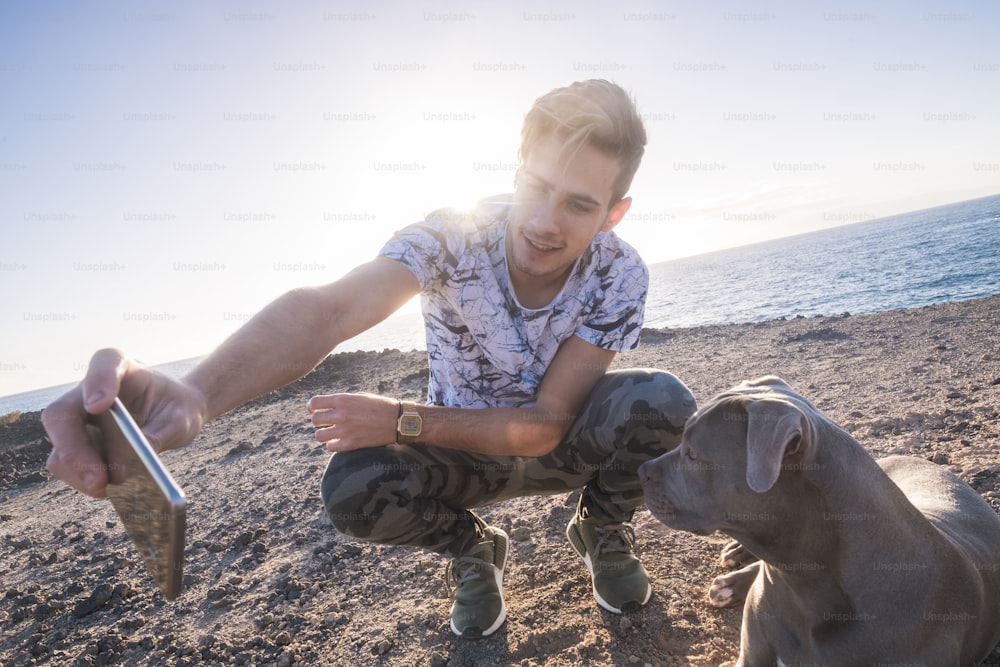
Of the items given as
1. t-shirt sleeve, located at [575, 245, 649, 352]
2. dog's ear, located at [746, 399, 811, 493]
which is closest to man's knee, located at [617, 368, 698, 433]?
t-shirt sleeve, located at [575, 245, 649, 352]

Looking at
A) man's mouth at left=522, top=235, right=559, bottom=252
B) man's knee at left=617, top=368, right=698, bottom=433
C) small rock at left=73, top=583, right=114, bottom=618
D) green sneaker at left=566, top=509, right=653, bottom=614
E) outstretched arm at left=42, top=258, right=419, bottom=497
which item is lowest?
small rock at left=73, top=583, right=114, bottom=618

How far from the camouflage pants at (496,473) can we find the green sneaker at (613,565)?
0.33 feet

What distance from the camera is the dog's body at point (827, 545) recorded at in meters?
2.26

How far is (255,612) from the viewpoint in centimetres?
360

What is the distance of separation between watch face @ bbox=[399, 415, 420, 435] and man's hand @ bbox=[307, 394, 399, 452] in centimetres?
4

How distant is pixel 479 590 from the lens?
3.13 m

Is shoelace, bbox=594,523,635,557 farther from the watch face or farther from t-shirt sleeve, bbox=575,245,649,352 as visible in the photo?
the watch face

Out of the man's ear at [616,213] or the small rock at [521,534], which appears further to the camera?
the small rock at [521,534]

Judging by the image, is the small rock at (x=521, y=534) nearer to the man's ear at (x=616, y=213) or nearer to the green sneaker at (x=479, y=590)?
the green sneaker at (x=479, y=590)

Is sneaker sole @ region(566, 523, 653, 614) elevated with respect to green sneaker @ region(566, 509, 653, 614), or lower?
lower

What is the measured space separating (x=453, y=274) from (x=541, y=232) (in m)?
0.58

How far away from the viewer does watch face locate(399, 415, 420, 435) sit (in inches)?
112

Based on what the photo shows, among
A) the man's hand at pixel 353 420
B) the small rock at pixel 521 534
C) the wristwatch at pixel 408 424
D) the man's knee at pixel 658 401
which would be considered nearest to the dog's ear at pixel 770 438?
the man's knee at pixel 658 401

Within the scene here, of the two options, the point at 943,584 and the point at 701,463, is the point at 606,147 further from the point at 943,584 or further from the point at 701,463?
the point at 943,584
